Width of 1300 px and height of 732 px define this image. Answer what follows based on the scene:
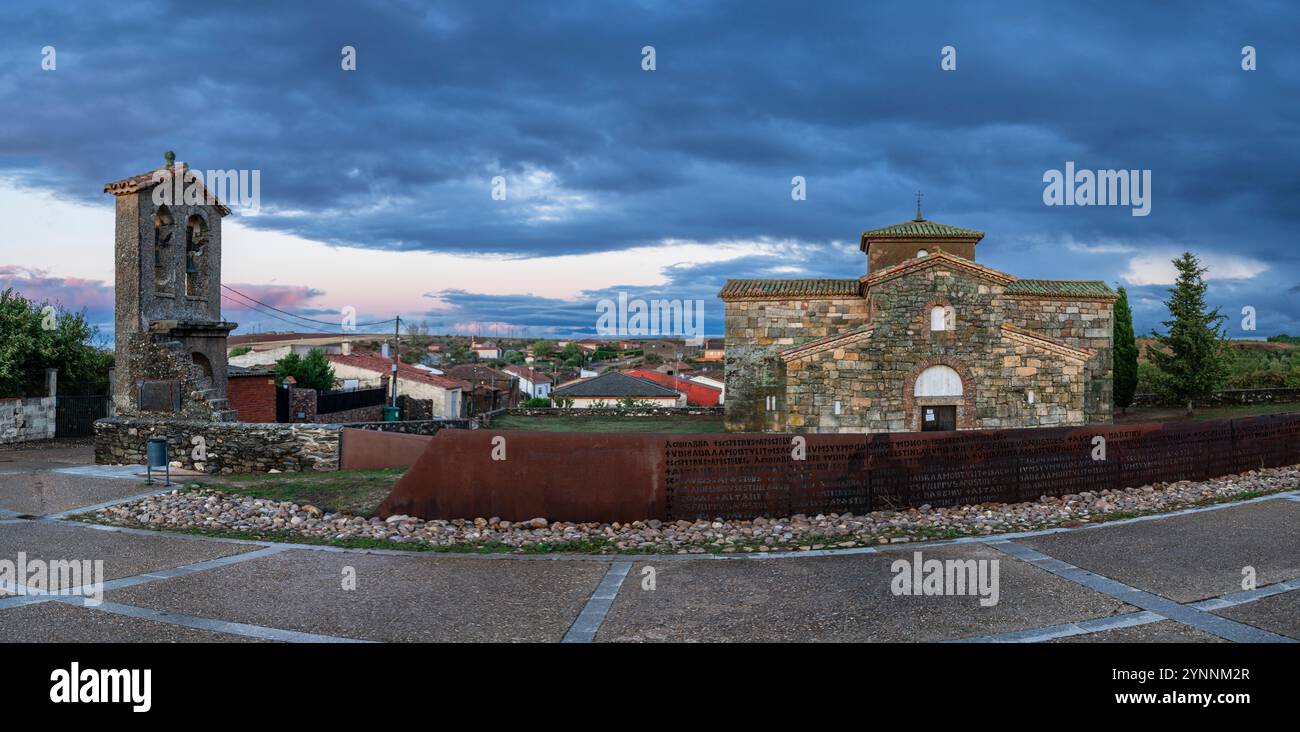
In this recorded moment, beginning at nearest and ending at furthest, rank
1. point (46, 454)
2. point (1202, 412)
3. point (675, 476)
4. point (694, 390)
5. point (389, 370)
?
point (675, 476) → point (46, 454) → point (1202, 412) → point (389, 370) → point (694, 390)

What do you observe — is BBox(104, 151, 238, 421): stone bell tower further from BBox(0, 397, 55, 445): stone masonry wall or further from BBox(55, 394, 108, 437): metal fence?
BBox(55, 394, 108, 437): metal fence

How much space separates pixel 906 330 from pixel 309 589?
63.2 ft

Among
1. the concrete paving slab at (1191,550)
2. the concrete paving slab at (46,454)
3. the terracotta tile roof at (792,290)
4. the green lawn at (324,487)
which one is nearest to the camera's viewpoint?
the concrete paving slab at (1191,550)

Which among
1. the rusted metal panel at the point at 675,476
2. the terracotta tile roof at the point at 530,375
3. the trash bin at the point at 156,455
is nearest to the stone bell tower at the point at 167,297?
the trash bin at the point at 156,455

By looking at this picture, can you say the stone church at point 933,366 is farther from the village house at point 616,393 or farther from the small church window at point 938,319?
the village house at point 616,393

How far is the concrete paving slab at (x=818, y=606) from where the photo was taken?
6473mm

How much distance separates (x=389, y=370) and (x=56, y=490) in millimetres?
36574

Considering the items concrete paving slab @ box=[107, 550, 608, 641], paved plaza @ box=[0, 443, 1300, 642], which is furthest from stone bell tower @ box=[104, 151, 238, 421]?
concrete paving slab @ box=[107, 550, 608, 641]

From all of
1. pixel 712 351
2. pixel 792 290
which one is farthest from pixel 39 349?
pixel 712 351

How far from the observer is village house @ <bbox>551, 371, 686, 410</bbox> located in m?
48.1

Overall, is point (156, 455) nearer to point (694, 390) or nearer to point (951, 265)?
point (951, 265)

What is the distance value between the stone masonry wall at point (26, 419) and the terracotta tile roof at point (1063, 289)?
1353 inches

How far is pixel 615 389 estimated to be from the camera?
163 feet
